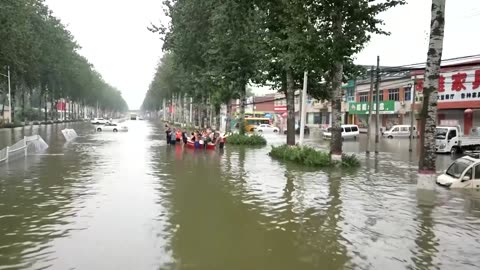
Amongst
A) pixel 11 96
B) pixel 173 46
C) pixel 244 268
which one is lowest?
pixel 244 268

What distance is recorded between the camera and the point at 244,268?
7.17 m

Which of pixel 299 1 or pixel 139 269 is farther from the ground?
pixel 299 1

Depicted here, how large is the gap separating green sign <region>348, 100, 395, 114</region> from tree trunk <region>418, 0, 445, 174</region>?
42806mm

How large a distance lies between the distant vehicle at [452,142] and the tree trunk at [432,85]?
58.3 feet

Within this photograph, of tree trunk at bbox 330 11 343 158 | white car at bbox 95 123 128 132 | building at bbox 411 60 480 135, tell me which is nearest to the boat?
tree trunk at bbox 330 11 343 158

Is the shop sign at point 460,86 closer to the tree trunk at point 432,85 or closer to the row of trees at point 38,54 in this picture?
the tree trunk at point 432,85

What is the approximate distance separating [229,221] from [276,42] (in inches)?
548

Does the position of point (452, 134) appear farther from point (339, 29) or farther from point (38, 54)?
point (38, 54)

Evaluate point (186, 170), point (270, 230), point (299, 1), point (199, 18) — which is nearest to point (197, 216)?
point (270, 230)

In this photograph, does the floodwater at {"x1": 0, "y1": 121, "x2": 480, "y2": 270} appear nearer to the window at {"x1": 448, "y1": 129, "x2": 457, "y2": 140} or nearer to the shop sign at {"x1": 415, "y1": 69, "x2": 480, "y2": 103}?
the window at {"x1": 448, "y1": 129, "x2": 457, "y2": 140}

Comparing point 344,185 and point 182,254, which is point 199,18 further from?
point 182,254

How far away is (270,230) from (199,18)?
32.9 m

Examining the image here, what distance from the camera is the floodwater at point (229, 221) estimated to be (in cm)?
758

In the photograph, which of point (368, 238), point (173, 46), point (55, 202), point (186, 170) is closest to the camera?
point (368, 238)
